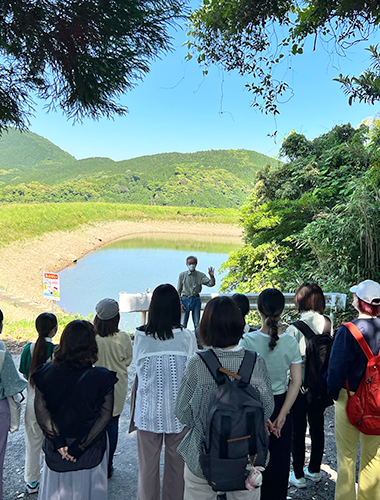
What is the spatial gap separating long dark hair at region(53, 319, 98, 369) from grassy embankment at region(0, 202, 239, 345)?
15.5 ft

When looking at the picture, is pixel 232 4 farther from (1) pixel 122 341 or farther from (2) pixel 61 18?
(1) pixel 122 341

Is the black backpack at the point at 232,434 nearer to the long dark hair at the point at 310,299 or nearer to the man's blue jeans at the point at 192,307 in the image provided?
the long dark hair at the point at 310,299

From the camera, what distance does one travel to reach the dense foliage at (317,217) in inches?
239

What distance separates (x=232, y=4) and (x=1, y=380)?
399 cm

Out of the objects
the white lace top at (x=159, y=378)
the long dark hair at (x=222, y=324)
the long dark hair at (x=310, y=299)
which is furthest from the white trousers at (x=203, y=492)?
the long dark hair at (x=310, y=299)

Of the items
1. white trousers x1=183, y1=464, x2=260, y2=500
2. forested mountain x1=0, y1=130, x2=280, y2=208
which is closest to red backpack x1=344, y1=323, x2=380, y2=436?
white trousers x1=183, y1=464, x2=260, y2=500

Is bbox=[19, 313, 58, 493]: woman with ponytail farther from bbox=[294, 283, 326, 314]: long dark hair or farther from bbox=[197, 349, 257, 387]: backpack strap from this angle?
bbox=[294, 283, 326, 314]: long dark hair

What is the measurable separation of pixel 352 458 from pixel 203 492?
944 mm

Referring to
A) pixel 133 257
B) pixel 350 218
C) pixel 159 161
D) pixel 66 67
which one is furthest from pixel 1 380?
pixel 159 161

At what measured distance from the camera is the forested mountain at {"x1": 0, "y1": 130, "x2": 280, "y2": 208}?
81.5m

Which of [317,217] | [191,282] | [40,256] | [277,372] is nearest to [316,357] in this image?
[277,372]

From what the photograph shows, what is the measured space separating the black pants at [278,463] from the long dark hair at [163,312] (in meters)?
0.73

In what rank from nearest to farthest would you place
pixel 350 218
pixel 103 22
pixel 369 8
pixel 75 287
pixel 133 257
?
pixel 103 22
pixel 369 8
pixel 350 218
pixel 75 287
pixel 133 257

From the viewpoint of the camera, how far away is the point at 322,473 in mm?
2521
